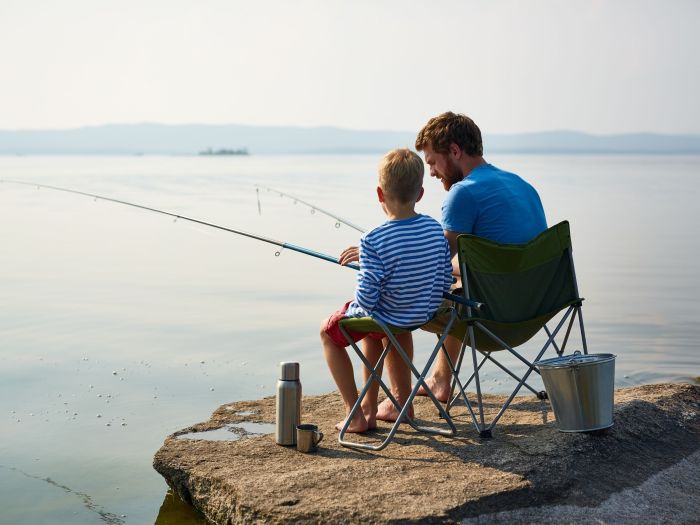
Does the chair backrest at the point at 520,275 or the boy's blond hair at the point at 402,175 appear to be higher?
the boy's blond hair at the point at 402,175

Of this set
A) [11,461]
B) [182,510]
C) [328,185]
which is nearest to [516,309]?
[182,510]

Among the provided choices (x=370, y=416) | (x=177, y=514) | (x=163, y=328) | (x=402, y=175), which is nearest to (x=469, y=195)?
(x=402, y=175)

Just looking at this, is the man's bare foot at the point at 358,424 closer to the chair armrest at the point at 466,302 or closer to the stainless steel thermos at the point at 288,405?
the stainless steel thermos at the point at 288,405

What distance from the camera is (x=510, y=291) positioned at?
12.5 ft

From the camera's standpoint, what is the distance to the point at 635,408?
3.96 m

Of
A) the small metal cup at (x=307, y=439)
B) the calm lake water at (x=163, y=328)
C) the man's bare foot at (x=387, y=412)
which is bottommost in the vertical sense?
the calm lake water at (x=163, y=328)

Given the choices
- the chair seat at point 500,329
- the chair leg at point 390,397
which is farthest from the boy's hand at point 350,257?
the chair seat at point 500,329

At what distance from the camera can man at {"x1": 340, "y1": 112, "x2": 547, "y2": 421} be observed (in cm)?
395

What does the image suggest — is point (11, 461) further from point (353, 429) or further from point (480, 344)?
point (480, 344)

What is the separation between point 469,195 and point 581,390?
0.89 metres

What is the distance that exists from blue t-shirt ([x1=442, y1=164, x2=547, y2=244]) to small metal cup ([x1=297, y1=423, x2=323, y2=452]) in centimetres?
96

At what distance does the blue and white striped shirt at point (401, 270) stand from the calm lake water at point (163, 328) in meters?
1.07

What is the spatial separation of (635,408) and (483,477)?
0.97 metres

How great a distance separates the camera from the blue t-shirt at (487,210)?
395 cm
